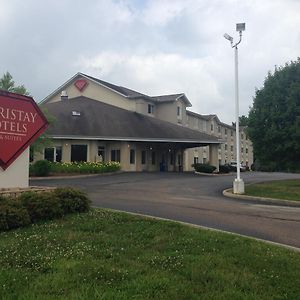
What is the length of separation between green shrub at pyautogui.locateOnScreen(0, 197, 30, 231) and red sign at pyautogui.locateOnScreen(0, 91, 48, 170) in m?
3.48

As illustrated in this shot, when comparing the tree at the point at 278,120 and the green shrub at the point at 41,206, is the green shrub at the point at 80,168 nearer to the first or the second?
the tree at the point at 278,120

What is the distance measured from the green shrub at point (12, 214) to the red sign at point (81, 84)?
139 ft

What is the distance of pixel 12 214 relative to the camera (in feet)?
30.3

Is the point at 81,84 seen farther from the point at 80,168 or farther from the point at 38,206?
the point at 38,206

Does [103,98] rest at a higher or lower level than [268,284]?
higher

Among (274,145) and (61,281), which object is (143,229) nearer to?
(61,281)

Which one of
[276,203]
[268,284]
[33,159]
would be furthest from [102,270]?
[33,159]

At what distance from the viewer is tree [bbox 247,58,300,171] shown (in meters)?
24.1

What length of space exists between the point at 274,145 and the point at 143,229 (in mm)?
17563

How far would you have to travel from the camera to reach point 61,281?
5523mm

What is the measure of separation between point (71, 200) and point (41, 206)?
96 centimetres

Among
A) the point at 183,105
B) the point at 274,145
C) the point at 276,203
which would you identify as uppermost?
the point at 183,105

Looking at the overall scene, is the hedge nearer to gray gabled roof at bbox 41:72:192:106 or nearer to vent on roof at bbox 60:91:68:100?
gray gabled roof at bbox 41:72:192:106

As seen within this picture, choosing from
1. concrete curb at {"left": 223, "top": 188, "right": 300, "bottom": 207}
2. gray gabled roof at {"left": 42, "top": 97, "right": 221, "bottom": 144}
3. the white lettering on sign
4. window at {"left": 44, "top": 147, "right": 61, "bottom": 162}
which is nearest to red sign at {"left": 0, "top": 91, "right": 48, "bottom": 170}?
the white lettering on sign
